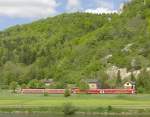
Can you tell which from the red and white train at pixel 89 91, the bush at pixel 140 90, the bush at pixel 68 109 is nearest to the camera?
the bush at pixel 68 109

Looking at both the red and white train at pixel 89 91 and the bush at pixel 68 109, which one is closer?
the bush at pixel 68 109

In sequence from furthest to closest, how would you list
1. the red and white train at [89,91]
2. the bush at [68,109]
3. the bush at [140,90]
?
the bush at [140,90], the red and white train at [89,91], the bush at [68,109]

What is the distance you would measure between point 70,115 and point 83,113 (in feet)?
12.2

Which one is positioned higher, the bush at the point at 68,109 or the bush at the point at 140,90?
the bush at the point at 140,90

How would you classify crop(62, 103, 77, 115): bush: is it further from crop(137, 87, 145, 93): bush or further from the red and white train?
crop(137, 87, 145, 93): bush

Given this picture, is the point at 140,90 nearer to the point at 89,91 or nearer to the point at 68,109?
the point at 89,91

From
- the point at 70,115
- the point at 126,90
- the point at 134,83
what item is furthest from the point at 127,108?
the point at 134,83

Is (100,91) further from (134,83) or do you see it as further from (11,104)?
(11,104)

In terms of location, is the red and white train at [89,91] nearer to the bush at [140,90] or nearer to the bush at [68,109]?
the bush at [140,90]

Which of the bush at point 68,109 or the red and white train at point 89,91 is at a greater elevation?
the red and white train at point 89,91

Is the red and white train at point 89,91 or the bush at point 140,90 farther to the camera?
the bush at point 140,90

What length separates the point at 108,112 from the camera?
11388 cm

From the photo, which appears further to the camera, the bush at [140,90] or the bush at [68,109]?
the bush at [140,90]

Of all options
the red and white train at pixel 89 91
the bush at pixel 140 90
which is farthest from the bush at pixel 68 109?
the bush at pixel 140 90
